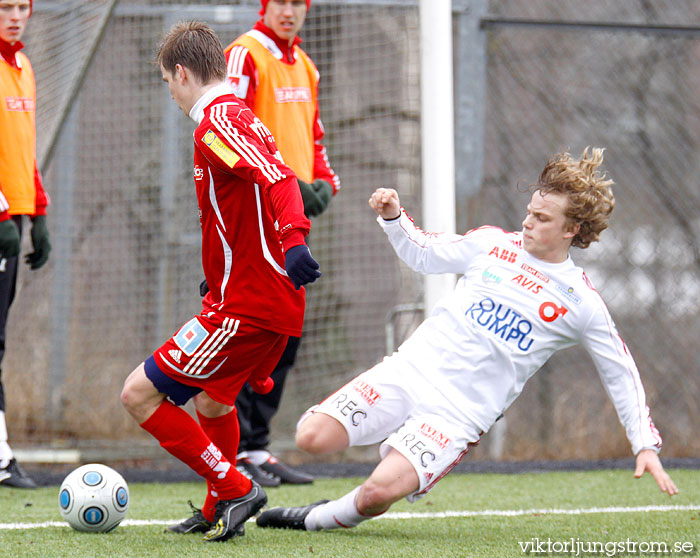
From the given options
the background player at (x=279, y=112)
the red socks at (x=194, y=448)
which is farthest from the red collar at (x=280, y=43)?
the red socks at (x=194, y=448)

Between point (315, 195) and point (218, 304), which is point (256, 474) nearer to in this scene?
point (315, 195)

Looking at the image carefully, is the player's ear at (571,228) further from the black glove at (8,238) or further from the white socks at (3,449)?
the white socks at (3,449)

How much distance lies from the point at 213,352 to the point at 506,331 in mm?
897

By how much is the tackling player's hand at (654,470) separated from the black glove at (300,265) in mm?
1014

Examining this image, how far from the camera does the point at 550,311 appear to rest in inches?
124

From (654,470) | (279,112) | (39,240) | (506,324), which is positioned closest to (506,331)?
(506,324)

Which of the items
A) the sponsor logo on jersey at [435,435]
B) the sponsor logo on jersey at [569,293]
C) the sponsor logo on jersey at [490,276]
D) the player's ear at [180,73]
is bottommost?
the sponsor logo on jersey at [435,435]

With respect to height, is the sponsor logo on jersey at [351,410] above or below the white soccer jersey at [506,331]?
below

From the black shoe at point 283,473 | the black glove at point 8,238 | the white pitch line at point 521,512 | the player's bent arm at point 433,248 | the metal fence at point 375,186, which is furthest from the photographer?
the metal fence at point 375,186

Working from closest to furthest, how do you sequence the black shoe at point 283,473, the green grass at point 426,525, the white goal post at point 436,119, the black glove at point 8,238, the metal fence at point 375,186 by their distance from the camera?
the green grass at point 426,525 → the black glove at point 8,238 → the black shoe at point 283,473 → the white goal post at point 436,119 → the metal fence at point 375,186

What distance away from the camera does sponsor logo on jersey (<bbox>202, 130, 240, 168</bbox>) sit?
2.83 meters

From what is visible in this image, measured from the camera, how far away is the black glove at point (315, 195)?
4.24 m

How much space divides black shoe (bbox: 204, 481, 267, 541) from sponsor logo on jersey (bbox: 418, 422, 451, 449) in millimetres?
537

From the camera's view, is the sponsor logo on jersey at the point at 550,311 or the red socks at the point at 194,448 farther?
the sponsor logo on jersey at the point at 550,311
